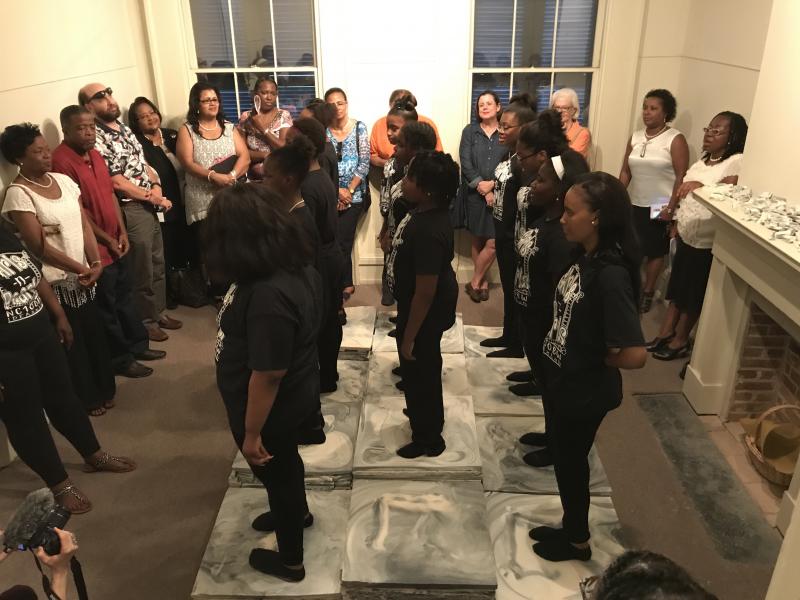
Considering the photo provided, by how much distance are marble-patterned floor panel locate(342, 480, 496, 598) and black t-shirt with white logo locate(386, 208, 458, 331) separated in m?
0.66

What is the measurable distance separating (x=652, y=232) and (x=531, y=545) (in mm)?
2414

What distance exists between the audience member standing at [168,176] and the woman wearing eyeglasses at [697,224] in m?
3.07

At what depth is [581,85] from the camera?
14.7 feet

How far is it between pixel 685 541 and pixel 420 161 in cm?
171

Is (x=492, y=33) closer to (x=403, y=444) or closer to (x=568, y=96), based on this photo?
(x=568, y=96)

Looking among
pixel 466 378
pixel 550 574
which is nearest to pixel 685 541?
pixel 550 574

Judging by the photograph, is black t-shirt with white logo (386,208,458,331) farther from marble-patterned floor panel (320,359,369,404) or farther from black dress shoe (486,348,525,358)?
black dress shoe (486,348,525,358)

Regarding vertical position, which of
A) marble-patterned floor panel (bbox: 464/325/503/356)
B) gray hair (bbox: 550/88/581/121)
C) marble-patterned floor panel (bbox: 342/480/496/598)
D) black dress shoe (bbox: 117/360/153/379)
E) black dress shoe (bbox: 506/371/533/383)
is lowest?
black dress shoe (bbox: 117/360/153/379)

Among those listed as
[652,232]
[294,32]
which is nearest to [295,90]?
[294,32]

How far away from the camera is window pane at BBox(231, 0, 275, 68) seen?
4363 millimetres

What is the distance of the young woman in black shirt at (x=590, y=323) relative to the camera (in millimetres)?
1691

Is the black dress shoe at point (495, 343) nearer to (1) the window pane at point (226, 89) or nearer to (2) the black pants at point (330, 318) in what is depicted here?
(2) the black pants at point (330, 318)

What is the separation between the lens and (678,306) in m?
3.56

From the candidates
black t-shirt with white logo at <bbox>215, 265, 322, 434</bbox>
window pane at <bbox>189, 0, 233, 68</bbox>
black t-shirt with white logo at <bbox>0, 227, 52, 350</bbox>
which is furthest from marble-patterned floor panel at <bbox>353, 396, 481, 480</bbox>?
window pane at <bbox>189, 0, 233, 68</bbox>
